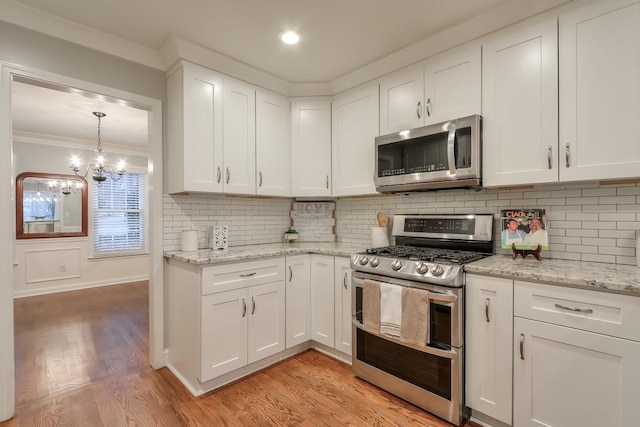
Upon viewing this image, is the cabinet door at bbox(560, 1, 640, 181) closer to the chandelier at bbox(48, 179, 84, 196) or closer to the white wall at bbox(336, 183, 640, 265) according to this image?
the white wall at bbox(336, 183, 640, 265)

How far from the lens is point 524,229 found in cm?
198

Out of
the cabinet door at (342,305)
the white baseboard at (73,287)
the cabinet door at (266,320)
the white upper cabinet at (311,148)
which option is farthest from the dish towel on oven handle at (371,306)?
the white baseboard at (73,287)

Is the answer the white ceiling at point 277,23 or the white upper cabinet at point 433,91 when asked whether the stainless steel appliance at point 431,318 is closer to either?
the white upper cabinet at point 433,91

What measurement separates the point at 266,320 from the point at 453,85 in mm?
2237

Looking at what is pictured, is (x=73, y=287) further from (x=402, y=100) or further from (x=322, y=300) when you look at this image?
(x=402, y=100)

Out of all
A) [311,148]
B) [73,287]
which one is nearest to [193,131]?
[311,148]

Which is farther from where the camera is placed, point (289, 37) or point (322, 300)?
point (322, 300)

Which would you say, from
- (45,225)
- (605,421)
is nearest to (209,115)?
(605,421)

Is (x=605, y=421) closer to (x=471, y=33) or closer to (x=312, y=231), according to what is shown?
(x=471, y=33)

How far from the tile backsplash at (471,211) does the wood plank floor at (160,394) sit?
107 cm

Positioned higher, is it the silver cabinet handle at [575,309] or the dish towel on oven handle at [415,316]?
the silver cabinet handle at [575,309]

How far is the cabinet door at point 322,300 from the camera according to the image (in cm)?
263

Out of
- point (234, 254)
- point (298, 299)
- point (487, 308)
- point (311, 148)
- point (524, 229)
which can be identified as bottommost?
point (298, 299)

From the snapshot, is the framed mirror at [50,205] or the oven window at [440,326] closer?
the oven window at [440,326]
